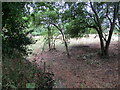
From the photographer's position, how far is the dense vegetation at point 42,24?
91.4 inches

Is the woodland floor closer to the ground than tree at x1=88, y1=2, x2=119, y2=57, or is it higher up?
closer to the ground

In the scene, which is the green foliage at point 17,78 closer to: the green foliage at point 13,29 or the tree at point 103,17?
the green foliage at point 13,29

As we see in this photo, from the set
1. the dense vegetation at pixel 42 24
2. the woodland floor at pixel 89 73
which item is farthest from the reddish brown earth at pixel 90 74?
the dense vegetation at pixel 42 24

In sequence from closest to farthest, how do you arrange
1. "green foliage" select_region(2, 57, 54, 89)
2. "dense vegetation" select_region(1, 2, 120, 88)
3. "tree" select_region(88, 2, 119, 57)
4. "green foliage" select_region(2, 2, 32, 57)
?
"green foliage" select_region(2, 57, 54, 89) < "dense vegetation" select_region(1, 2, 120, 88) < "green foliage" select_region(2, 2, 32, 57) < "tree" select_region(88, 2, 119, 57)

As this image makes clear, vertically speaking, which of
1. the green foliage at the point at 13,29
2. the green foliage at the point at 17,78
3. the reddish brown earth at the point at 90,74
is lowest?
the reddish brown earth at the point at 90,74

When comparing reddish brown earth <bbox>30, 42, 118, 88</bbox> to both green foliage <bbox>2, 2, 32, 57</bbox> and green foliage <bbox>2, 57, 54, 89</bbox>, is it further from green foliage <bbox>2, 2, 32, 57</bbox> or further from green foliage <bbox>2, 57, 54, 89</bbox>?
green foliage <bbox>2, 2, 32, 57</bbox>

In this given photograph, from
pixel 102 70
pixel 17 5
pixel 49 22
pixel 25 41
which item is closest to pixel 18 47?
pixel 25 41

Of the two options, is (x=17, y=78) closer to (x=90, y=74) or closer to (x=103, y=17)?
(x=90, y=74)

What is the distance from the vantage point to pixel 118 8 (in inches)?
221

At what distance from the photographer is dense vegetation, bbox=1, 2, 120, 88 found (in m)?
2.32

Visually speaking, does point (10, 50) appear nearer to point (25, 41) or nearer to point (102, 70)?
point (25, 41)

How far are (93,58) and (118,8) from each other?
280 cm

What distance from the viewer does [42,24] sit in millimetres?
7391

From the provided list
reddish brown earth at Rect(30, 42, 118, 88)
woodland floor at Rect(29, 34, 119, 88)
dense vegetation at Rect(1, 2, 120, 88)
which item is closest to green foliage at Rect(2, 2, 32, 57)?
dense vegetation at Rect(1, 2, 120, 88)
